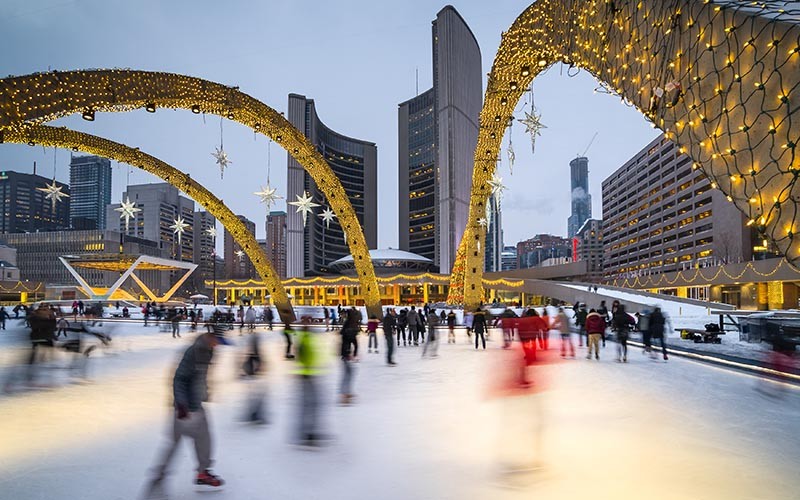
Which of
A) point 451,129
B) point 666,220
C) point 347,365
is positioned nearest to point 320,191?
point 451,129

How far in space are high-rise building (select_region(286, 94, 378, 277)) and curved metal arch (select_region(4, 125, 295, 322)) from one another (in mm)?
51408

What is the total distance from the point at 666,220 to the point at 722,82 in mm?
87198

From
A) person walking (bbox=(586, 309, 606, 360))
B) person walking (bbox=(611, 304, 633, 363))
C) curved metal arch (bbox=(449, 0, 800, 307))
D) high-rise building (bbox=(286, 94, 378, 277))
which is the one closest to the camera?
curved metal arch (bbox=(449, 0, 800, 307))

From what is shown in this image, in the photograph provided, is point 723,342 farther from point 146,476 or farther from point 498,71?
point 146,476

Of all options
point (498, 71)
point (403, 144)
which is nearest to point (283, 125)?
point (498, 71)

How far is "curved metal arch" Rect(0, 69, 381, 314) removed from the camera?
9641mm

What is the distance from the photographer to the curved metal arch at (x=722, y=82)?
4957 millimetres

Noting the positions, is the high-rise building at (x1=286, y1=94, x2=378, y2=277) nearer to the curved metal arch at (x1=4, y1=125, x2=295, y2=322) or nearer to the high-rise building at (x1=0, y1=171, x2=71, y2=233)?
the curved metal arch at (x1=4, y1=125, x2=295, y2=322)

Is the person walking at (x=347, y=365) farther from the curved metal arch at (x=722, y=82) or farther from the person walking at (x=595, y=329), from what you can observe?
the person walking at (x=595, y=329)

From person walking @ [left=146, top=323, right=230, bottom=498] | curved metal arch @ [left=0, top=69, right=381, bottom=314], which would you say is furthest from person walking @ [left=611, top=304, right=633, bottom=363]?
curved metal arch @ [left=0, top=69, right=381, bottom=314]

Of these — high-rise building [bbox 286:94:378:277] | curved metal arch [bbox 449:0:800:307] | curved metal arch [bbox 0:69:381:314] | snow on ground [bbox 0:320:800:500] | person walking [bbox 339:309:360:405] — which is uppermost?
high-rise building [bbox 286:94:378:277]

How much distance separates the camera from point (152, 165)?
23.0m

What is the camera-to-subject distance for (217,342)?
14.4 ft

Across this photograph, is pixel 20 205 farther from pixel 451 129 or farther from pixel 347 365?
pixel 347 365
